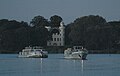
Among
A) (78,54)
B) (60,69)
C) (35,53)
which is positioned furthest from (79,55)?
(60,69)

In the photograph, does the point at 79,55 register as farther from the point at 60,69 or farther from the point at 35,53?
the point at 60,69

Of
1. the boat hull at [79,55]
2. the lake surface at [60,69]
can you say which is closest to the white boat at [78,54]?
the boat hull at [79,55]

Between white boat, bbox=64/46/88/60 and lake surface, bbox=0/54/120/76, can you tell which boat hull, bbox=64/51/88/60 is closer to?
white boat, bbox=64/46/88/60

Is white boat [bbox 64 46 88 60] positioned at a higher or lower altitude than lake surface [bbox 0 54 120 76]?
higher

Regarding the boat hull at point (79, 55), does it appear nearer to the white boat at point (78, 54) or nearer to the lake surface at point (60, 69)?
the white boat at point (78, 54)

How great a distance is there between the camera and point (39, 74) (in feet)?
248

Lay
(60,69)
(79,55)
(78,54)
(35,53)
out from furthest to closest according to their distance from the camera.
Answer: (35,53)
(79,55)
(78,54)
(60,69)

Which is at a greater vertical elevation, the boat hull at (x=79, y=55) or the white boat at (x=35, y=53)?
the white boat at (x=35, y=53)

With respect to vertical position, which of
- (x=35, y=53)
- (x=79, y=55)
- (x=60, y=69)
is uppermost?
(x=35, y=53)

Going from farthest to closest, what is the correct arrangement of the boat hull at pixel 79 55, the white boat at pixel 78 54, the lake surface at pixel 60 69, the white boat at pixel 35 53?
the white boat at pixel 35 53
the white boat at pixel 78 54
the boat hull at pixel 79 55
the lake surface at pixel 60 69

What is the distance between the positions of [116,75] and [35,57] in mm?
75806

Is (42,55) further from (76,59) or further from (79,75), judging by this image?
(79,75)

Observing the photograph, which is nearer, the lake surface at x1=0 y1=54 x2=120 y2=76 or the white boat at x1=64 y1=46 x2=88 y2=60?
the lake surface at x1=0 y1=54 x2=120 y2=76

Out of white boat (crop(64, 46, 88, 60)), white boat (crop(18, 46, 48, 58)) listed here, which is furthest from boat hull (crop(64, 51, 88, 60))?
white boat (crop(18, 46, 48, 58))
